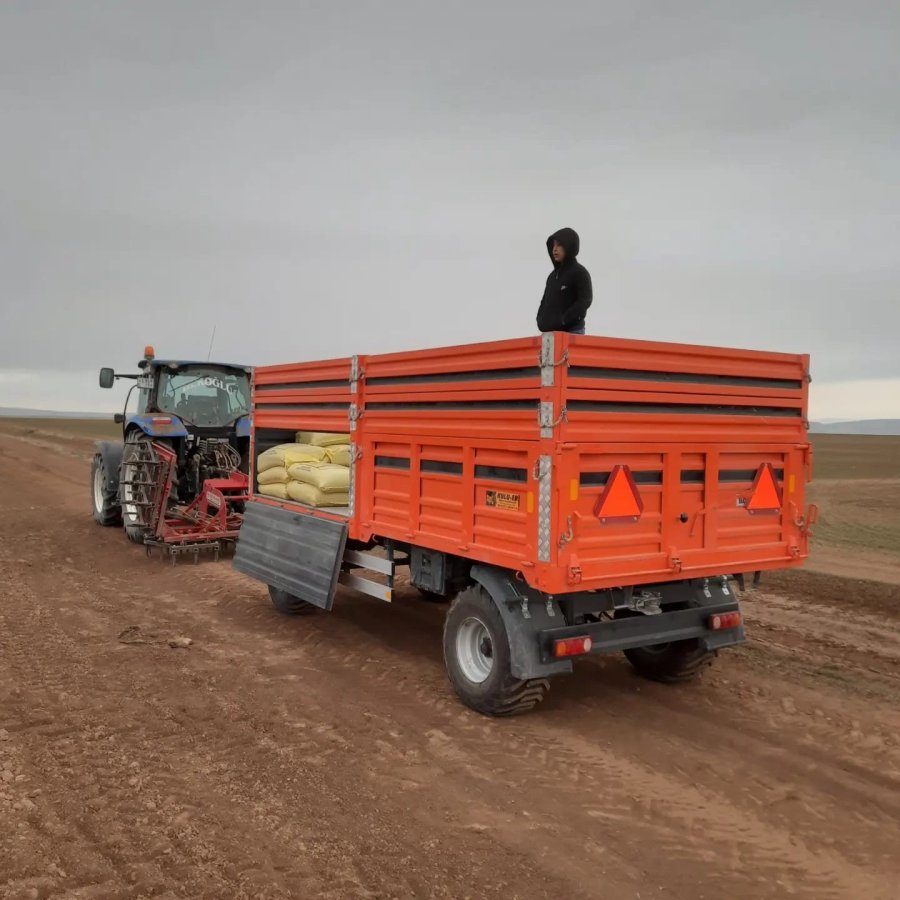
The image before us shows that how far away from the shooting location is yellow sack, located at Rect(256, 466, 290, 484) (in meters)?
7.12

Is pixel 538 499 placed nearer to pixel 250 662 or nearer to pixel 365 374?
pixel 365 374

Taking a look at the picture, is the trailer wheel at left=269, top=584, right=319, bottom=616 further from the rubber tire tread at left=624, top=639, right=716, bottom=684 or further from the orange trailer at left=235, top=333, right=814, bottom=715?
the rubber tire tread at left=624, top=639, right=716, bottom=684

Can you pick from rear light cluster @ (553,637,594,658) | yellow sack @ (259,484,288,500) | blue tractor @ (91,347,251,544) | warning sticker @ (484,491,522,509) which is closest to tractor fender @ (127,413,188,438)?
blue tractor @ (91,347,251,544)

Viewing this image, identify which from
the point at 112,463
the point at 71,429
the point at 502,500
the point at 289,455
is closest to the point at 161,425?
the point at 112,463

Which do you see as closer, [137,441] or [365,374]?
[365,374]

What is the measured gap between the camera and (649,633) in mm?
4797

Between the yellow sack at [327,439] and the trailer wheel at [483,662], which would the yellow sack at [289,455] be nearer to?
the yellow sack at [327,439]

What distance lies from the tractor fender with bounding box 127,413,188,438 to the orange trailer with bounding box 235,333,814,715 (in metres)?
5.04

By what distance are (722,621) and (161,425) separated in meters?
7.50

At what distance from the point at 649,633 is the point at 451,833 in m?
1.93

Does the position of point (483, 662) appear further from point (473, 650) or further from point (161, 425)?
point (161, 425)

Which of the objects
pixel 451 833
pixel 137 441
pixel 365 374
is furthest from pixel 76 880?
pixel 137 441

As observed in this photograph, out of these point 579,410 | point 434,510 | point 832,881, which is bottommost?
point 832,881

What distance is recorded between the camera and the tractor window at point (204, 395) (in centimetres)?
1070
